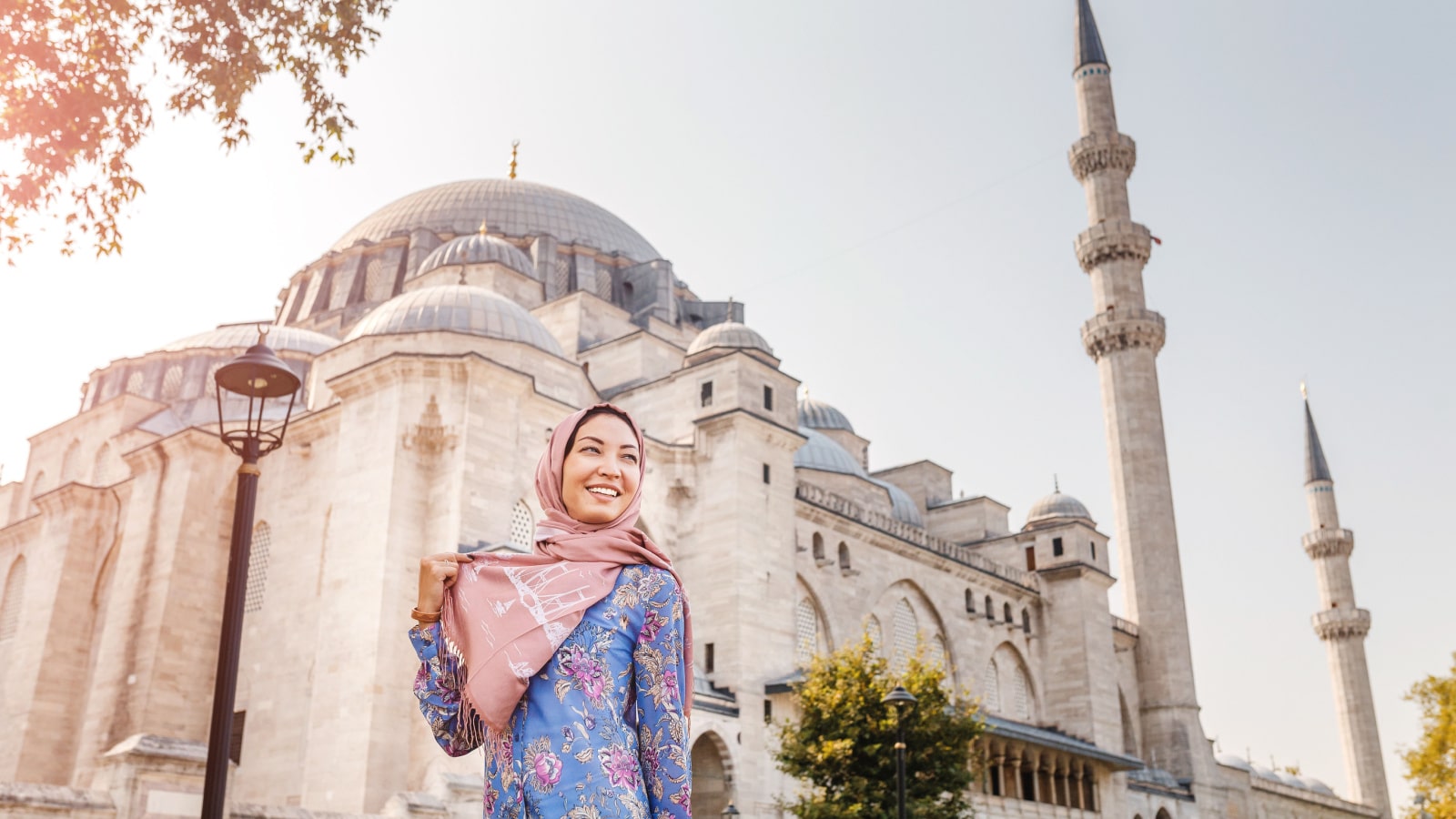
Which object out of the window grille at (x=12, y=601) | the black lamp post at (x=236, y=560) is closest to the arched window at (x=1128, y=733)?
the window grille at (x=12, y=601)

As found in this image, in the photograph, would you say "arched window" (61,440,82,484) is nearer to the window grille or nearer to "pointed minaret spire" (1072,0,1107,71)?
the window grille

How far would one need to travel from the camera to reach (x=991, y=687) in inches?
1188

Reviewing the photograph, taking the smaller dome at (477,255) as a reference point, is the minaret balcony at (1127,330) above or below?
above

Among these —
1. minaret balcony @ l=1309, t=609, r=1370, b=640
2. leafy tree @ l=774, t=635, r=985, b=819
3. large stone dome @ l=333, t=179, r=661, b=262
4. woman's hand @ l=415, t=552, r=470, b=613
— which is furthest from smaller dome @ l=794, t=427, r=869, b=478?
woman's hand @ l=415, t=552, r=470, b=613

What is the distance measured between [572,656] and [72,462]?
27.2m

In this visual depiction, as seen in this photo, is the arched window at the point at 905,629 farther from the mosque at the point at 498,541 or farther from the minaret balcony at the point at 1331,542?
the minaret balcony at the point at 1331,542

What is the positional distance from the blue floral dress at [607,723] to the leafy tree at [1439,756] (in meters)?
24.8

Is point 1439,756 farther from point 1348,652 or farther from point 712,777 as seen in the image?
point 1348,652

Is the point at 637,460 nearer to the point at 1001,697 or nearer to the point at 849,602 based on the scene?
the point at 849,602

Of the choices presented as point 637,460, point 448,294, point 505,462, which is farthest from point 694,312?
point 637,460

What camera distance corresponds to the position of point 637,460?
262 centimetres

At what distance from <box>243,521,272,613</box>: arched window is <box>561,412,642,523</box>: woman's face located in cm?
1919

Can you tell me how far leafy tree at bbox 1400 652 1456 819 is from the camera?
2220 centimetres

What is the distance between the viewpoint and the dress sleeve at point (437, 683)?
2475mm
